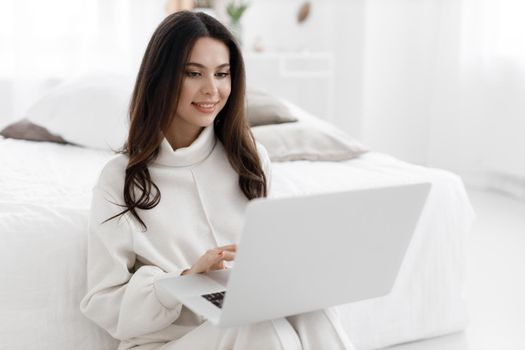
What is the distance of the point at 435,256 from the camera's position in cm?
209

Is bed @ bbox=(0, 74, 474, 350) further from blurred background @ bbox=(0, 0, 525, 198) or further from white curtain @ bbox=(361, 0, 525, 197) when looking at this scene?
white curtain @ bbox=(361, 0, 525, 197)

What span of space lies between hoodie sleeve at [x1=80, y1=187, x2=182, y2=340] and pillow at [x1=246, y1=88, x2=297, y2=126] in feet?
3.68

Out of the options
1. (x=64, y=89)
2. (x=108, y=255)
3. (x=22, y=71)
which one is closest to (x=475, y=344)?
(x=108, y=255)

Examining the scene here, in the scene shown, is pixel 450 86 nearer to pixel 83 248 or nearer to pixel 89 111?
pixel 89 111

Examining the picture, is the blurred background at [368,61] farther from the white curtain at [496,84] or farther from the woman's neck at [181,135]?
the woman's neck at [181,135]

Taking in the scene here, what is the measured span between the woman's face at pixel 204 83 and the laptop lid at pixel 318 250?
440 mm

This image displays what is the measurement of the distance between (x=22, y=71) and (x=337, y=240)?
10.1 feet

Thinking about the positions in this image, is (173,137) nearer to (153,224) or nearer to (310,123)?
(153,224)

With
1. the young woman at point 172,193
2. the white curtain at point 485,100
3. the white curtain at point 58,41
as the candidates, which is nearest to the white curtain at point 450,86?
the white curtain at point 485,100

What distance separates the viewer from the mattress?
1573 mm

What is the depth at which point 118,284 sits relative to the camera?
1.44 meters

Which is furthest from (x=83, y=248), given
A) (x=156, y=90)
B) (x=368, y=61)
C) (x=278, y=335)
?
(x=368, y=61)

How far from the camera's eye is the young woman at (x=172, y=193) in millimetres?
1401

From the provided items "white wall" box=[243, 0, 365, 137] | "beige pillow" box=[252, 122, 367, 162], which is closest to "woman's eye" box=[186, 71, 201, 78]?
"beige pillow" box=[252, 122, 367, 162]
